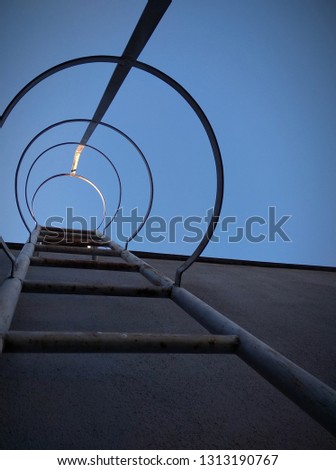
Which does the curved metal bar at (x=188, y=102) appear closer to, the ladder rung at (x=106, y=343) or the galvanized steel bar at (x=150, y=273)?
the galvanized steel bar at (x=150, y=273)

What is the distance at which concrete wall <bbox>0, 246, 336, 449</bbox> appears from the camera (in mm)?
821

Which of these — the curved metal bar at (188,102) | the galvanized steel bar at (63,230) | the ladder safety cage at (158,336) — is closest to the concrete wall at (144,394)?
the ladder safety cage at (158,336)

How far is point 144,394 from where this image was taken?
3.28 ft

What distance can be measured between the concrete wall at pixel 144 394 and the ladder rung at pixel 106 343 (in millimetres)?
198

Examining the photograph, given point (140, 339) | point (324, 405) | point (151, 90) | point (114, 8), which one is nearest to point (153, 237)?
point (140, 339)

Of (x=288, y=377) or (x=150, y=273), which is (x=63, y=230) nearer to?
(x=150, y=273)

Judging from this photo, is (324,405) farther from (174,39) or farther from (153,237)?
(174,39)

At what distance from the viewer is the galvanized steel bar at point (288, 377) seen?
64 cm

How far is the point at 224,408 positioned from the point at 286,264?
156 inches

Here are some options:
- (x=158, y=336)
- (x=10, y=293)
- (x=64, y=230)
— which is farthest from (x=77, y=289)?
(x=64, y=230)

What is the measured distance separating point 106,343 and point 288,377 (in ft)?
1.33

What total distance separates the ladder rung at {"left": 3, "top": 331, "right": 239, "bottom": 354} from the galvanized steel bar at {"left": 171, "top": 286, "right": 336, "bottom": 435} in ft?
0.16

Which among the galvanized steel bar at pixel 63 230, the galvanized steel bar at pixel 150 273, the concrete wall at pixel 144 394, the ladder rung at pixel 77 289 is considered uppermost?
the galvanized steel bar at pixel 63 230

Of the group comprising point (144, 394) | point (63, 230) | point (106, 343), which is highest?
point (63, 230)
